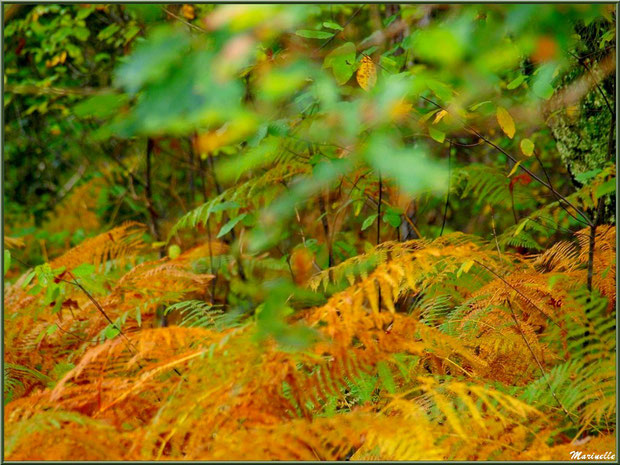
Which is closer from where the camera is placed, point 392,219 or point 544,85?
point 544,85

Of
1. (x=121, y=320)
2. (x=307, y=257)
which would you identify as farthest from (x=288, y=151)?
(x=121, y=320)

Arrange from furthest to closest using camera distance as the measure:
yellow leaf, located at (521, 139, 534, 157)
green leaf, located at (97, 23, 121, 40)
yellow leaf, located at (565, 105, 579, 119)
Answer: green leaf, located at (97, 23, 121, 40) < yellow leaf, located at (565, 105, 579, 119) < yellow leaf, located at (521, 139, 534, 157)

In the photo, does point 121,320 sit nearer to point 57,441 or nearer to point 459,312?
point 57,441

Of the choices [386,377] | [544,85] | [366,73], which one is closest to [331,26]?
[366,73]

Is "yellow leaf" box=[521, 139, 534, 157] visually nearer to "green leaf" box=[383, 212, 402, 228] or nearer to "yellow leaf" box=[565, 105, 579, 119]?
"green leaf" box=[383, 212, 402, 228]

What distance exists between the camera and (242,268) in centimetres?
306

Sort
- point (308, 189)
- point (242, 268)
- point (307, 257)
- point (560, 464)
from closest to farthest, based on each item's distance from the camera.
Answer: point (308, 189) → point (560, 464) → point (307, 257) → point (242, 268)

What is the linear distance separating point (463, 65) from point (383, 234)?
217cm

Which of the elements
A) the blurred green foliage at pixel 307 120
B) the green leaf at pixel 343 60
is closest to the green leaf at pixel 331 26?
the blurred green foliage at pixel 307 120

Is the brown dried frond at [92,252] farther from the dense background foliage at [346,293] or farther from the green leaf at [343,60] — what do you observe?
the green leaf at [343,60]

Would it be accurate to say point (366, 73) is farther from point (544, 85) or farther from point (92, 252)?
point (92, 252)
